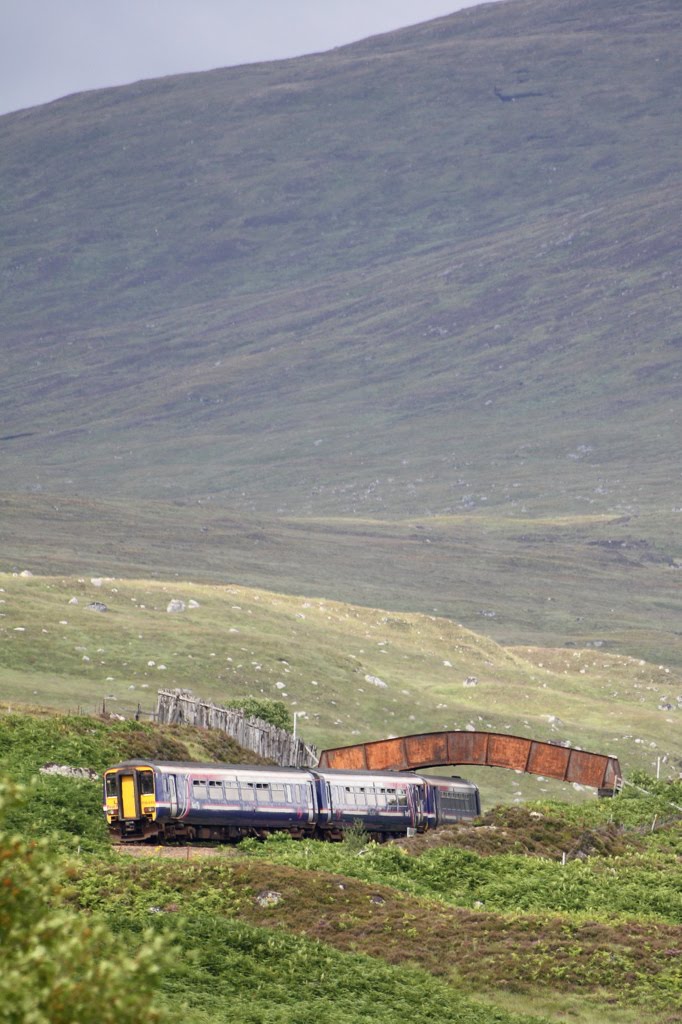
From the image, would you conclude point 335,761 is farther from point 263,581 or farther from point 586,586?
point 586,586

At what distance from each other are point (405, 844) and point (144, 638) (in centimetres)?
3035

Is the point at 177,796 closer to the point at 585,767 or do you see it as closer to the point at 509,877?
the point at 509,877

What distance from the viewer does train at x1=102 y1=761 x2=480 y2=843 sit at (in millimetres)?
33906

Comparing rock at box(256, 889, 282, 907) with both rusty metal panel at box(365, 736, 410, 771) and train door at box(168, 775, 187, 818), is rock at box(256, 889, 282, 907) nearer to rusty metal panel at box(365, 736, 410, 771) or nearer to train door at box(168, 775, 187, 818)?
train door at box(168, 775, 187, 818)

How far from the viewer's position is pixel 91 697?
54438 mm

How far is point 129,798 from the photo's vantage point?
33.7m

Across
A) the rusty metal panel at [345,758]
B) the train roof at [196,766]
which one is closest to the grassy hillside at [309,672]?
the rusty metal panel at [345,758]

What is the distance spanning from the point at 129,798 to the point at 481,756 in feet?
54.4

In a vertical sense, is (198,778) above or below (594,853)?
above

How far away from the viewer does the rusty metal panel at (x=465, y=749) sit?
155ft

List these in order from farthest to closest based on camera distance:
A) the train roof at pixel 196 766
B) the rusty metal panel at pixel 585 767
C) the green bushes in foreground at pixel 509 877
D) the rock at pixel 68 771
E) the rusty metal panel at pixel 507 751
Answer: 1. the rusty metal panel at pixel 507 751
2. the rusty metal panel at pixel 585 767
3. the rock at pixel 68 771
4. the train roof at pixel 196 766
5. the green bushes in foreground at pixel 509 877

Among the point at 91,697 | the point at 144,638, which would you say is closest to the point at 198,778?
the point at 91,697

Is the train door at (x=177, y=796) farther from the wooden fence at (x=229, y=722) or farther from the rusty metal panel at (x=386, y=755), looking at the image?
the rusty metal panel at (x=386, y=755)

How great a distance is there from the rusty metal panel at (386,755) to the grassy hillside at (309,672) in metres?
8.05
